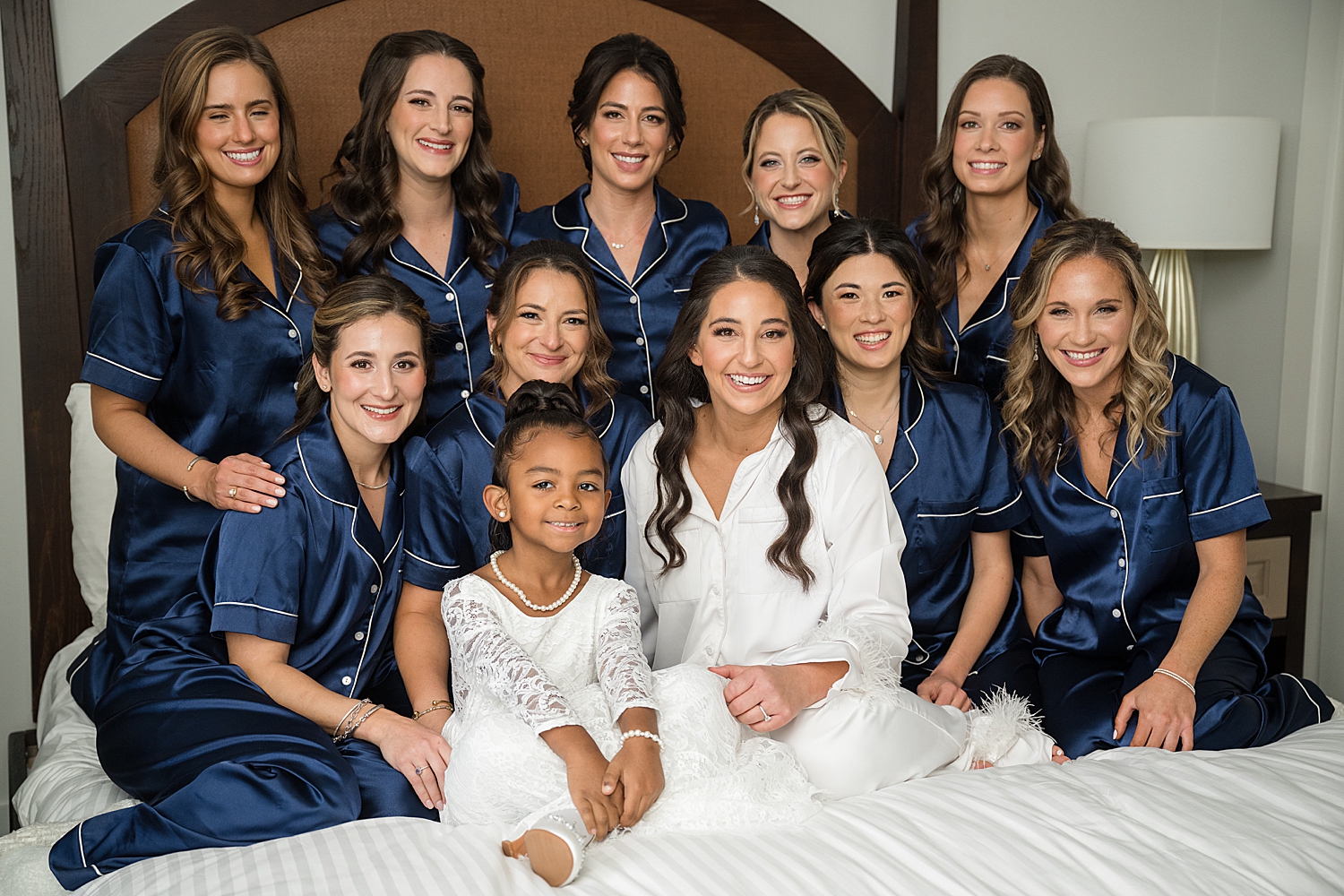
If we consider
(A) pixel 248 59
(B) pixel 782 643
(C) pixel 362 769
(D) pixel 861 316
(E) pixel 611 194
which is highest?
(A) pixel 248 59

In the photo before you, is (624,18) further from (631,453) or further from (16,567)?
(16,567)

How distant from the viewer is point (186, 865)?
1.44 meters

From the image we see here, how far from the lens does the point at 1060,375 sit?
228 cm

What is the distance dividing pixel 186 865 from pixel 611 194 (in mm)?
1616

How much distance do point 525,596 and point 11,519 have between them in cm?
142

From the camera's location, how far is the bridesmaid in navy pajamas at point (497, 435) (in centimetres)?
206

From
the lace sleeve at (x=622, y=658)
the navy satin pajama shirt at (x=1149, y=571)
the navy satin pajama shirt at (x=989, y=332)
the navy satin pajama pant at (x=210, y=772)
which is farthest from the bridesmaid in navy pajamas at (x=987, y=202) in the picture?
the navy satin pajama pant at (x=210, y=772)

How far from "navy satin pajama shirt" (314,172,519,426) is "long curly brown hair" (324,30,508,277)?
2 cm

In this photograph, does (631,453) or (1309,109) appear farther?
(1309,109)

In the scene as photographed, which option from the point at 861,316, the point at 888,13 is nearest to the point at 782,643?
the point at 861,316

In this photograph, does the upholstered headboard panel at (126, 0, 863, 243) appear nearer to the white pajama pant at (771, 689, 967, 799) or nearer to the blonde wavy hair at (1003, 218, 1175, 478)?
the blonde wavy hair at (1003, 218, 1175, 478)

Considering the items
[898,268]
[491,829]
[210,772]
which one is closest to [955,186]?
[898,268]

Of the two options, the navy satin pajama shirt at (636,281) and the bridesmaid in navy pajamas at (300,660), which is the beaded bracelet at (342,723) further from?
the navy satin pajama shirt at (636,281)

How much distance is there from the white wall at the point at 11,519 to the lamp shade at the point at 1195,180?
2.82m
